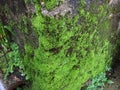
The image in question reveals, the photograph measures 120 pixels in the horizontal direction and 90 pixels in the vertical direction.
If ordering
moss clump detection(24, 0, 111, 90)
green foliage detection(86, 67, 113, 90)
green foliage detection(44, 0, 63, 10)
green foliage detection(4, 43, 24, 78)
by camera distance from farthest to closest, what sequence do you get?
green foliage detection(86, 67, 113, 90) < green foliage detection(4, 43, 24, 78) < moss clump detection(24, 0, 111, 90) < green foliage detection(44, 0, 63, 10)

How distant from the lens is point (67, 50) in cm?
257

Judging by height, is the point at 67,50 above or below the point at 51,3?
below

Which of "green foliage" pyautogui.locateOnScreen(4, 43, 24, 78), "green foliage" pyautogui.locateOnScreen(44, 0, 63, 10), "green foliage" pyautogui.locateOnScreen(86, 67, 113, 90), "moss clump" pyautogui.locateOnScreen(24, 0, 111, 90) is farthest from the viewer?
"green foliage" pyautogui.locateOnScreen(86, 67, 113, 90)


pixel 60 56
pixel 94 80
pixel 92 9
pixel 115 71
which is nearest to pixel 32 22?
pixel 60 56

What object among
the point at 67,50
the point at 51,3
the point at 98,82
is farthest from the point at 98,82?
the point at 51,3

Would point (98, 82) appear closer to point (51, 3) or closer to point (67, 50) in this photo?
point (67, 50)

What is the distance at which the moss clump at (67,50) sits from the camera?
2.28 metres

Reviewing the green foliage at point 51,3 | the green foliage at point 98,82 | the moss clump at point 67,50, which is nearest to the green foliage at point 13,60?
the moss clump at point 67,50

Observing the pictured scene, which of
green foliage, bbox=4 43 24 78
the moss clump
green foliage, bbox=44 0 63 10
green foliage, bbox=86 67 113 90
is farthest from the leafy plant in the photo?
green foliage, bbox=44 0 63 10

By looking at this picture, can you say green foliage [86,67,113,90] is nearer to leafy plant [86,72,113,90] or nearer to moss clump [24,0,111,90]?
leafy plant [86,72,113,90]

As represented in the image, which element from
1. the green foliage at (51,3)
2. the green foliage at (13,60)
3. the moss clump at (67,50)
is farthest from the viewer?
the green foliage at (13,60)

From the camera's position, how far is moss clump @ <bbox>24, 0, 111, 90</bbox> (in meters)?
2.28

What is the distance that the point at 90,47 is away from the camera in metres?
2.87

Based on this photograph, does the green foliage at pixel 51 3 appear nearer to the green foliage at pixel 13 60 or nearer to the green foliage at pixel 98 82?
the green foliage at pixel 13 60
